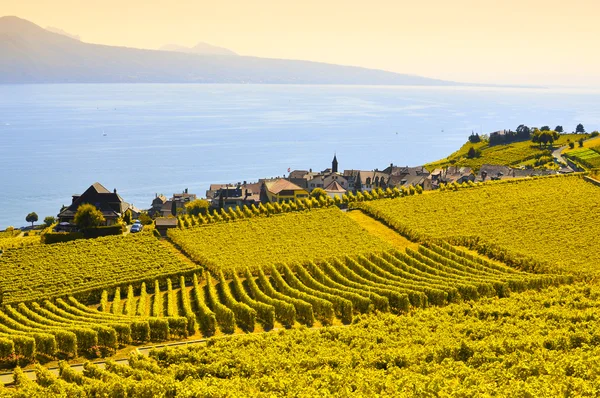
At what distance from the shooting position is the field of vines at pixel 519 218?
56625mm

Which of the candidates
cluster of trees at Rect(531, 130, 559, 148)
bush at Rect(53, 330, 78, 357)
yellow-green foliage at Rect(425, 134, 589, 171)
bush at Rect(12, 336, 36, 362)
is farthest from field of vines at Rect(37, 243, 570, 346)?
cluster of trees at Rect(531, 130, 559, 148)

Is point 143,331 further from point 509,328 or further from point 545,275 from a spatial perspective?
point 545,275

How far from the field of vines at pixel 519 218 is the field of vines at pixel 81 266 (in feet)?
74.0

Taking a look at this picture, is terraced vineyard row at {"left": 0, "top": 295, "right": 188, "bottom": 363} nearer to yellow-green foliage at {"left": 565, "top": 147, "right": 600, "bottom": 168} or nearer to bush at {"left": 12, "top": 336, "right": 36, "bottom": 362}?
bush at {"left": 12, "top": 336, "right": 36, "bottom": 362}

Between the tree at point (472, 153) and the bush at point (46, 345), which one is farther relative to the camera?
the tree at point (472, 153)

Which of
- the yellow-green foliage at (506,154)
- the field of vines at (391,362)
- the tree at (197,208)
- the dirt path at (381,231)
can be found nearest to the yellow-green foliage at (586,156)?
the yellow-green foliage at (506,154)

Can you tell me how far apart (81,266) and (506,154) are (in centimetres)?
10481

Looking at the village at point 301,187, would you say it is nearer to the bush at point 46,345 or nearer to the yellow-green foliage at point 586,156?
the yellow-green foliage at point 586,156

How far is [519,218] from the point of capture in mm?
66312

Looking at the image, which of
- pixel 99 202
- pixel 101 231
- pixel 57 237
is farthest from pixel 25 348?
pixel 99 202

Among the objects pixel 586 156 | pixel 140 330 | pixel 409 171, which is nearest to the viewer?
pixel 140 330

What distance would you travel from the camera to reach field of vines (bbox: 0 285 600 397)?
2642 centimetres

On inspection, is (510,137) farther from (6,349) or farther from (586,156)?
(6,349)

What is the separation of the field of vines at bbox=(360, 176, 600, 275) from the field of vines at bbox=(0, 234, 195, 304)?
22.5 m
